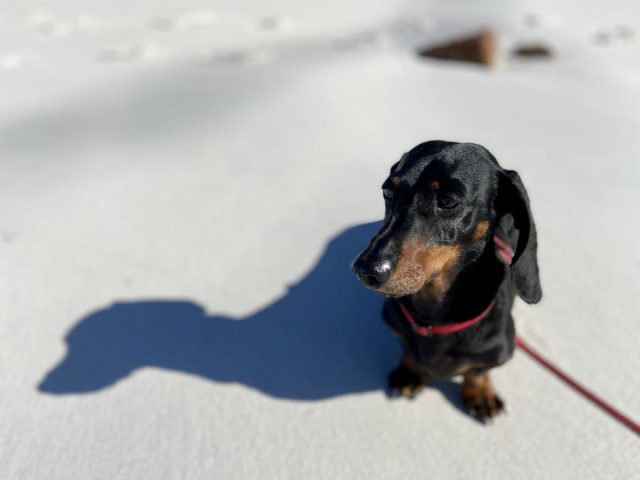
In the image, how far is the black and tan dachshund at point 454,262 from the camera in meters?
1.48

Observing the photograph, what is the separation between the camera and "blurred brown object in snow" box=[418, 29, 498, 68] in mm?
4477

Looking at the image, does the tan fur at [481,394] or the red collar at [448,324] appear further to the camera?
the tan fur at [481,394]

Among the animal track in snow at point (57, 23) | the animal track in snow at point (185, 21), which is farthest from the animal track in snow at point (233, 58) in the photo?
the animal track in snow at point (57, 23)

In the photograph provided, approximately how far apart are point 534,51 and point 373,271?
4.21 meters

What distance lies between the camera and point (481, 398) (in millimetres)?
1900

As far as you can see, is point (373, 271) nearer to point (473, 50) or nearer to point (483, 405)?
point (483, 405)

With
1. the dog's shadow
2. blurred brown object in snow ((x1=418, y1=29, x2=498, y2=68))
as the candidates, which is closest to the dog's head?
the dog's shadow

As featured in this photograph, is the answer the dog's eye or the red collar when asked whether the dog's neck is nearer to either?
the red collar

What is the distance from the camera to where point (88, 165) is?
3.37 m

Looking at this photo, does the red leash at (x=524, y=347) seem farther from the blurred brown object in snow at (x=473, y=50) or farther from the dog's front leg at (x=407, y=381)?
the blurred brown object in snow at (x=473, y=50)

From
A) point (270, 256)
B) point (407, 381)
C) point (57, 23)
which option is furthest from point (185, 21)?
point (407, 381)

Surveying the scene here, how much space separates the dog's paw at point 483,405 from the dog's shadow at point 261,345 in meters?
0.07

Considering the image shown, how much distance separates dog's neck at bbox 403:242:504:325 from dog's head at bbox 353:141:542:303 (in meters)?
0.05

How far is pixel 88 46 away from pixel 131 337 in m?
3.93
